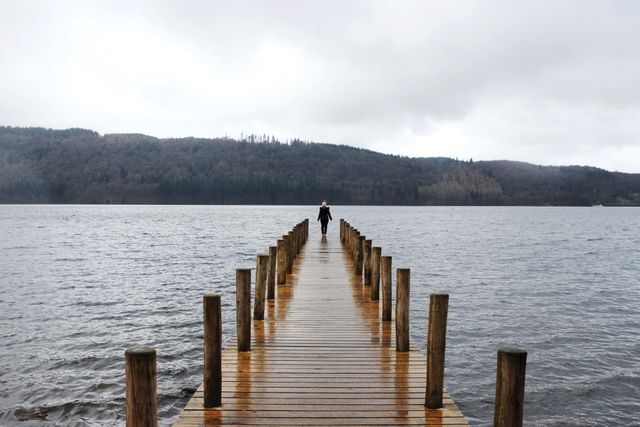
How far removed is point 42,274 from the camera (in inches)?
1156

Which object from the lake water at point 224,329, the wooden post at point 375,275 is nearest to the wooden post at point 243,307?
the lake water at point 224,329

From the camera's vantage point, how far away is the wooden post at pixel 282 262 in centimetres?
1569

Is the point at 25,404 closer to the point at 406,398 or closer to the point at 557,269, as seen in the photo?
the point at 406,398

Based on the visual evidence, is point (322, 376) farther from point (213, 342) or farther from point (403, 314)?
point (403, 314)

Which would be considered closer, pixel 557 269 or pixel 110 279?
pixel 110 279

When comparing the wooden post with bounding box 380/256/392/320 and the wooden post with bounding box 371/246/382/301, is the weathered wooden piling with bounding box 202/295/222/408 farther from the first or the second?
the wooden post with bounding box 371/246/382/301

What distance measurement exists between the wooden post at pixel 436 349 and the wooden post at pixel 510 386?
1.43m

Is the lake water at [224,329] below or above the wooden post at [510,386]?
below

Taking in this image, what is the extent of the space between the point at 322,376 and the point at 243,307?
6.10 feet

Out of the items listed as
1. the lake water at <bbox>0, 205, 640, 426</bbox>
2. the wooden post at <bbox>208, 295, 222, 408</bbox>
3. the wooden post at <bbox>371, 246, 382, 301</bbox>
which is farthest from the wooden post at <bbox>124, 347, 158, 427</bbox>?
the wooden post at <bbox>371, 246, 382, 301</bbox>

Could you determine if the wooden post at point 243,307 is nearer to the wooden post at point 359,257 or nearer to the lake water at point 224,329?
the lake water at point 224,329

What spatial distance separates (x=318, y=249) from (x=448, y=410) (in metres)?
20.2

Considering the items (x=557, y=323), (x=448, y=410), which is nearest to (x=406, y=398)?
(x=448, y=410)

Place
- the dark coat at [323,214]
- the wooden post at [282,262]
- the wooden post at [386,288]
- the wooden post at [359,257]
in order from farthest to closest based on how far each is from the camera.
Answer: the dark coat at [323,214]
the wooden post at [359,257]
the wooden post at [282,262]
the wooden post at [386,288]
